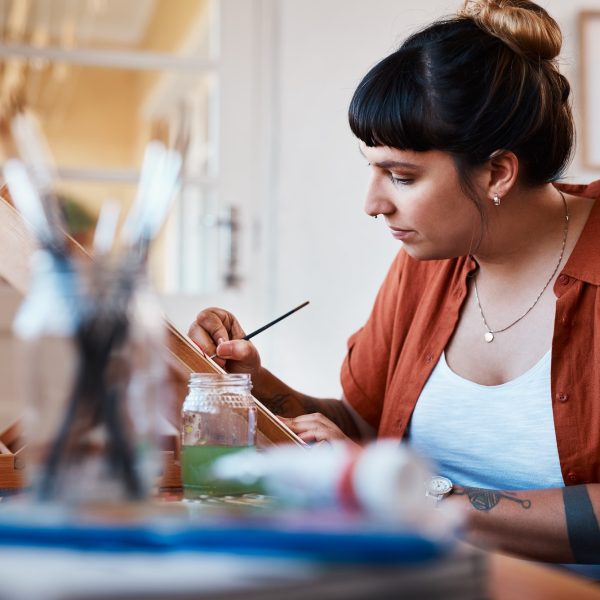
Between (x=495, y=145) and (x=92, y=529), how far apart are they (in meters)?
1.01

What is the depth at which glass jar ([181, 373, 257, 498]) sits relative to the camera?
816mm

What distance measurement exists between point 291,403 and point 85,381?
3.11ft

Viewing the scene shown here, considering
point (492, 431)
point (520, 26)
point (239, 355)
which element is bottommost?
point (492, 431)

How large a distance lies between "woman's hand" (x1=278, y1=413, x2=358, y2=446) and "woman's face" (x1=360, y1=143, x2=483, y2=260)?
0.32m

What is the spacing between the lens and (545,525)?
1.13m

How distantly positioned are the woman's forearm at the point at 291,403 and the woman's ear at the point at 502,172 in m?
0.42

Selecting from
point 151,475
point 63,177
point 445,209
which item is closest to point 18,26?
point 63,177

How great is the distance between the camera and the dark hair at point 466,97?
1291 millimetres

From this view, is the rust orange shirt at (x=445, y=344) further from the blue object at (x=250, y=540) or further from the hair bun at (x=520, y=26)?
the blue object at (x=250, y=540)

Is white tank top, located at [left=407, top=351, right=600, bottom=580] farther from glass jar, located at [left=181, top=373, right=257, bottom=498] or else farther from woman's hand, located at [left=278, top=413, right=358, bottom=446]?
glass jar, located at [left=181, top=373, right=257, bottom=498]

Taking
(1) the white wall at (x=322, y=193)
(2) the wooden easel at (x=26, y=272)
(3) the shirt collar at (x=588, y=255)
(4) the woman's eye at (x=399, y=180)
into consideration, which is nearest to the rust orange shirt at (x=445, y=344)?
(3) the shirt collar at (x=588, y=255)

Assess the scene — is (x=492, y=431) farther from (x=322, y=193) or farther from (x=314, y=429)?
(x=322, y=193)

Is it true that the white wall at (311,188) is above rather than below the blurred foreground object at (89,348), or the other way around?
above

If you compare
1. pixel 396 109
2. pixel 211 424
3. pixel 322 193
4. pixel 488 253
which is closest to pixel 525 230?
pixel 488 253
